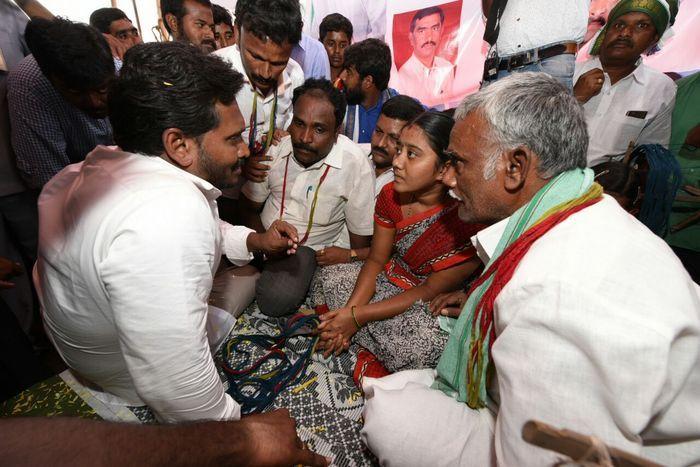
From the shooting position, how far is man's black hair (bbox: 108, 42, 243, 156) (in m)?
1.13

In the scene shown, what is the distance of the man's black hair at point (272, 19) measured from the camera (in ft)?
7.14

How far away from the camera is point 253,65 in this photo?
231 centimetres

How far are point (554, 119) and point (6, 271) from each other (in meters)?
2.39

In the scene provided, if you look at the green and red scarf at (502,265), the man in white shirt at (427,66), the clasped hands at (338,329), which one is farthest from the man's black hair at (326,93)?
the man in white shirt at (427,66)

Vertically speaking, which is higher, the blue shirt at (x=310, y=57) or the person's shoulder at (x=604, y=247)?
the blue shirt at (x=310, y=57)

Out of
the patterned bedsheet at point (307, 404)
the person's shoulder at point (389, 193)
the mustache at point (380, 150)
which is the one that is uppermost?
the mustache at point (380, 150)

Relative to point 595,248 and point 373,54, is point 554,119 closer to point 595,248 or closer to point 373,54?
point 595,248

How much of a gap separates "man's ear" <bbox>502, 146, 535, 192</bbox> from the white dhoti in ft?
2.76

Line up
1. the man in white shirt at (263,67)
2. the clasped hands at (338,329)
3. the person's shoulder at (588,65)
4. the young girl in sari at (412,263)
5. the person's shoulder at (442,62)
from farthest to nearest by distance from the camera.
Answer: the person's shoulder at (442,62)
the person's shoulder at (588,65)
the man in white shirt at (263,67)
the clasped hands at (338,329)
the young girl in sari at (412,263)

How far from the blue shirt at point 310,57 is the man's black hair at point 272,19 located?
1.23m

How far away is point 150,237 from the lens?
0.94 metres

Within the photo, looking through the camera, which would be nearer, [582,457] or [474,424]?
[582,457]

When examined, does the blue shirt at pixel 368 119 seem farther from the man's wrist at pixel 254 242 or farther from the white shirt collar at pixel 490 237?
the white shirt collar at pixel 490 237

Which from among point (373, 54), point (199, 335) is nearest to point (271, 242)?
point (199, 335)
